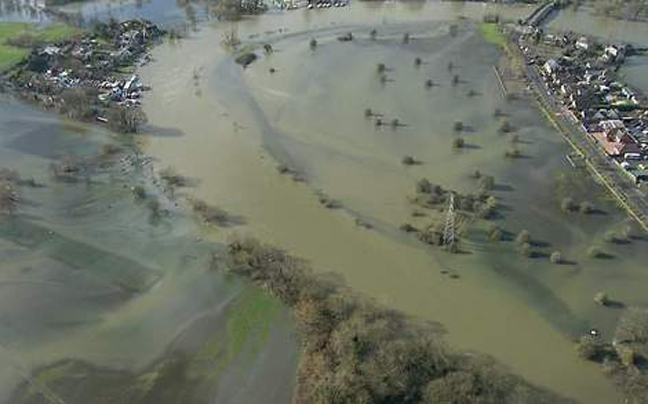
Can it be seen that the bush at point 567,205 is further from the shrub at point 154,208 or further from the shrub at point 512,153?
the shrub at point 154,208

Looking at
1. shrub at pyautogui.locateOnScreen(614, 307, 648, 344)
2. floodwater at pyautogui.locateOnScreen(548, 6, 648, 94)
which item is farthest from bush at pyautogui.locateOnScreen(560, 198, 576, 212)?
floodwater at pyautogui.locateOnScreen(548, 6, 648, 94)

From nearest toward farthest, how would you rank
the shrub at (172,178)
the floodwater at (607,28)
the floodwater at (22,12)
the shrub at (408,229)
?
1. the shrub at (408,229)
2. the shrub at (172,178)
3. the floodwater at (607,28)
4. the floodwater at (22,12)

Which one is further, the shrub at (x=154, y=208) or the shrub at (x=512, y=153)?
the shrub at (x=512, y=153)

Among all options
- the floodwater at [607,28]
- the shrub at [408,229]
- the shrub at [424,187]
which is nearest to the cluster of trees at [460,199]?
the shrub at [424,187]

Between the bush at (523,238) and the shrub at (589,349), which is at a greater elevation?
the bush at (523,238)

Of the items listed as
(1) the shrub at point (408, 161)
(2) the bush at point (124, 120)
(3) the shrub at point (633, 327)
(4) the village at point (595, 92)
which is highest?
(4) the village at point (595, 92)

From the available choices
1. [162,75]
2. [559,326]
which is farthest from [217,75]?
[559,326]

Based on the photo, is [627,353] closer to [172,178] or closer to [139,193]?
[172,178]
